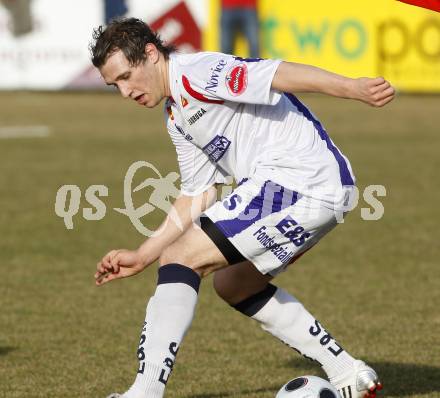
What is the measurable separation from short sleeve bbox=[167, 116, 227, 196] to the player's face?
0.32m

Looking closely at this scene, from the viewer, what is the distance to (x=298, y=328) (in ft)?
19.2

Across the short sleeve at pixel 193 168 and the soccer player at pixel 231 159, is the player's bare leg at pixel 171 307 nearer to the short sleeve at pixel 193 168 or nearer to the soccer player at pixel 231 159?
the soccer player at pixel 231 159

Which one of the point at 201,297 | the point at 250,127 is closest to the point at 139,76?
the point at 250,127

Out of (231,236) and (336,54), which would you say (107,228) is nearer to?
(231,236)

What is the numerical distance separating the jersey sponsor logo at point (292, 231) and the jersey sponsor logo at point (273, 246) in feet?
0.17

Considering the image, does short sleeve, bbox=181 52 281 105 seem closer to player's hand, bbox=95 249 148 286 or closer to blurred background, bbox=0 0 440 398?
player's hand, bbox=95 249 148 286

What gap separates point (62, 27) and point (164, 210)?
1407 centimetres

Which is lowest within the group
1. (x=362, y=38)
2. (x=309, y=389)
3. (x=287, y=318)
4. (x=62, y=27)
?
(x=62, y=27)

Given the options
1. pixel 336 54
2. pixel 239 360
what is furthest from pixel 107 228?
pixel 336 54

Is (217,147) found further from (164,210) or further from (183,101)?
(164,210)

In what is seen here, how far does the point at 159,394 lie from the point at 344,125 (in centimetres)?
1639

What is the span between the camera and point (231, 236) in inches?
207

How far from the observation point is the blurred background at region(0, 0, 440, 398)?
6805 millimetres

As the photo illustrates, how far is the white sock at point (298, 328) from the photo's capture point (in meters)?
5.85
